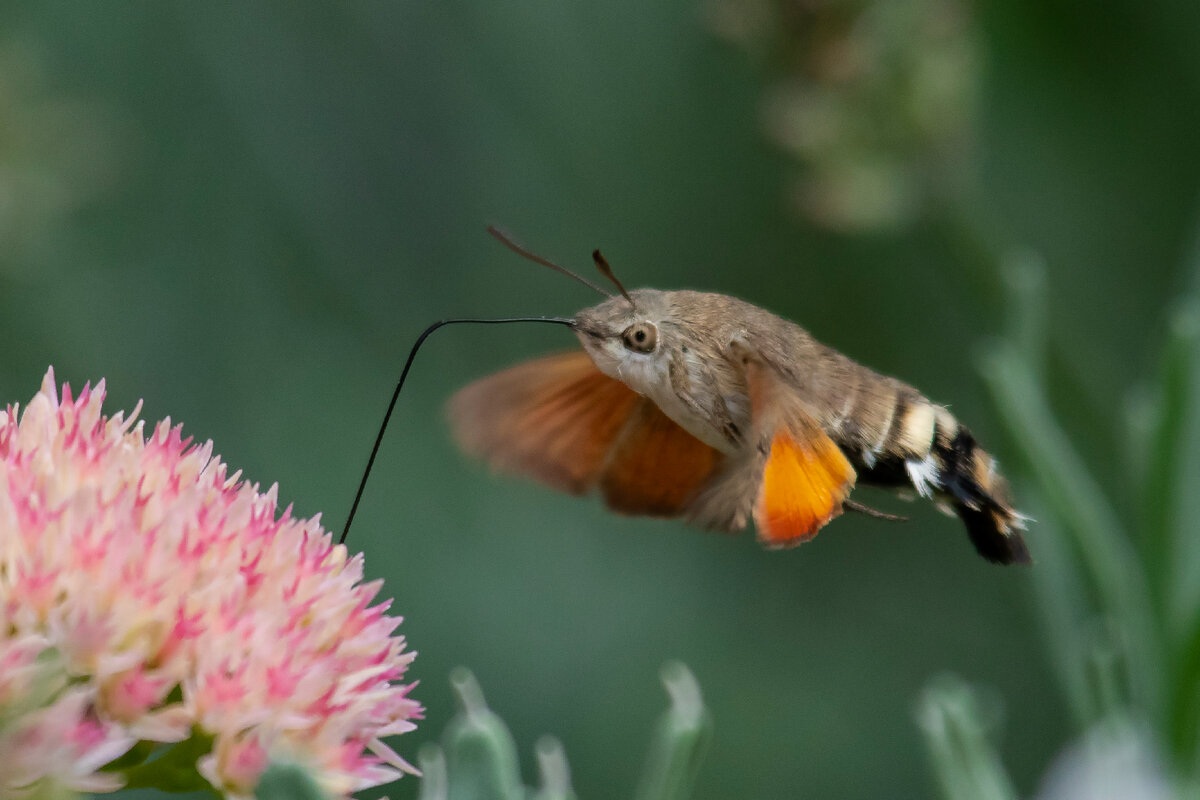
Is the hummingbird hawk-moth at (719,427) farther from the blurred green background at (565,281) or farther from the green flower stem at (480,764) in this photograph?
the blurred green background at (565,281)

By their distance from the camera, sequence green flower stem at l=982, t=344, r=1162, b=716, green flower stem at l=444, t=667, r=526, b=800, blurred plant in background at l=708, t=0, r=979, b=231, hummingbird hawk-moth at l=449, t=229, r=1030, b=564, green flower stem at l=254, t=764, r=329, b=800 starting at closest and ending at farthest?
1. green flower stem at l=254, t=764, r=329, b=800
2. green flower stem at l=444, t=667, r=526, b=800
3. hummingbird hawk-moth at l=449, t=229, r=1030, b=564
4. green flower stem at l=982, t=344, r=1162, b=716
5. blurred plant in background at l=708, t=0, r=979, b=231

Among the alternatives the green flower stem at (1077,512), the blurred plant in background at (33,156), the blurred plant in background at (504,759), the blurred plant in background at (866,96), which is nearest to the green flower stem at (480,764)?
the blurred plant in background at (504,759)

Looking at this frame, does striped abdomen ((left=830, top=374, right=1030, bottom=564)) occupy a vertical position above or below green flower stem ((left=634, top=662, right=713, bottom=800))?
above

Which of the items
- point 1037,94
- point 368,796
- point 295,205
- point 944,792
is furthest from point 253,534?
point 1037,94

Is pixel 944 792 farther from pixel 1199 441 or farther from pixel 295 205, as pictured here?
pixel 295 205

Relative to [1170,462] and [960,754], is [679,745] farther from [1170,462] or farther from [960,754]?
[1170,462]

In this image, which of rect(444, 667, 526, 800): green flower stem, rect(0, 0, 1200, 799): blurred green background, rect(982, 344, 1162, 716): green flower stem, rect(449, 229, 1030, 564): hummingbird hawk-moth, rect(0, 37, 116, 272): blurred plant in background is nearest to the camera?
rect(444, 667, 526, 800): green flower stem

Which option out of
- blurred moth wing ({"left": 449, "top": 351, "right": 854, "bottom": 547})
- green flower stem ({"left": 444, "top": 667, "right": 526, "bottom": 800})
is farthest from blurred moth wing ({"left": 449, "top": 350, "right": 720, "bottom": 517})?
green flower stem ({"left": 444, "top": 667, "right": 526, "bottom": 800})

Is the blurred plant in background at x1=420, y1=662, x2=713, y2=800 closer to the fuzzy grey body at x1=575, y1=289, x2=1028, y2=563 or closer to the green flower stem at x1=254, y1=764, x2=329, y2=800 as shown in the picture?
the green flower stem at x1=254, y1=764, x2=329, y2=800
